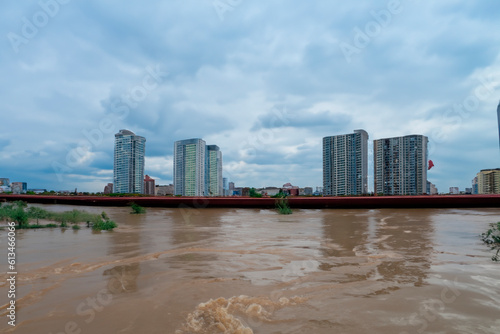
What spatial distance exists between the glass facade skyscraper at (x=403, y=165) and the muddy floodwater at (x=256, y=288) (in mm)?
22673

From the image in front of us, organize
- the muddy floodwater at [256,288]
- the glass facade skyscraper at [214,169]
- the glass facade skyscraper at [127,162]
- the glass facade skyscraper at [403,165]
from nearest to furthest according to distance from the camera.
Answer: the muddy floodwater at [256,288], the glass facade skyscraper at [403,165], the glass facade skyscraper at [127,162], the glass facade skyscraper at [214,169]

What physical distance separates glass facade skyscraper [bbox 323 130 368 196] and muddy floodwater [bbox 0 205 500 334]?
2836 cm

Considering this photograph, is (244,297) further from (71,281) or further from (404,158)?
(404,158)

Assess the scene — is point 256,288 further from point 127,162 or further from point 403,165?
point 403,165

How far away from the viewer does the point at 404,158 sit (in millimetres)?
26891

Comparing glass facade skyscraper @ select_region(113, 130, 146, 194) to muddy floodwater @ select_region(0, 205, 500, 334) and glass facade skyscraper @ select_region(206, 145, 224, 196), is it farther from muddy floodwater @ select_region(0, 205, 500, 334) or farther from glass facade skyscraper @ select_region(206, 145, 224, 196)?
muddy floodwater @ select_region(0, 205, 500, 334)

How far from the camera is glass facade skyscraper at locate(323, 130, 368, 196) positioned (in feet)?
105

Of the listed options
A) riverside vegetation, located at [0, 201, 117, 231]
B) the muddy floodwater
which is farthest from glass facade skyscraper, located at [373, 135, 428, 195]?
the muddy floodwater

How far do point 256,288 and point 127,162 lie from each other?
26.5 m

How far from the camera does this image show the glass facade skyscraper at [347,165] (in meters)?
32.2

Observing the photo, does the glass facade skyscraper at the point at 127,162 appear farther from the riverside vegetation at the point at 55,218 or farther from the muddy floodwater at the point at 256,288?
the muddy floodwater at the point at 256,288

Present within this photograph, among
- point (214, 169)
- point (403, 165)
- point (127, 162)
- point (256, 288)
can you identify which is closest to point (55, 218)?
point (256, 288)

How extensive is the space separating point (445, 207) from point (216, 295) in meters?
13.7

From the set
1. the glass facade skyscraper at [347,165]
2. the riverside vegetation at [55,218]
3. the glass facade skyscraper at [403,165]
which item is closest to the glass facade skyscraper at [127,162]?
the riverside vegetation at [55,218]
